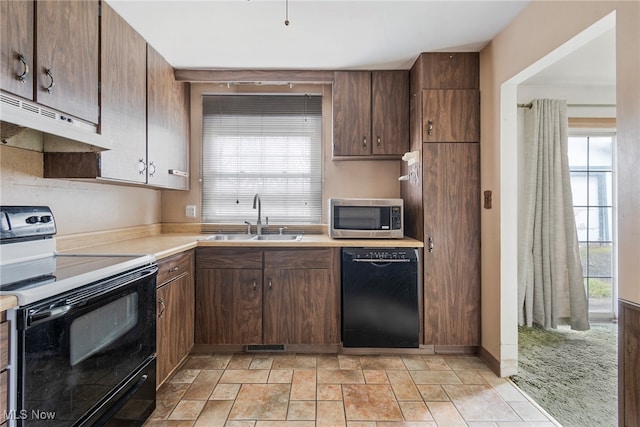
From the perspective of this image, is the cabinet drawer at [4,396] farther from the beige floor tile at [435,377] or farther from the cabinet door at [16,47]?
the beige floor tile at [435,377]

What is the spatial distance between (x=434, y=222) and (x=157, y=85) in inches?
92.4

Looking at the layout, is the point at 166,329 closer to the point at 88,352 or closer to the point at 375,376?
the point at 88,352

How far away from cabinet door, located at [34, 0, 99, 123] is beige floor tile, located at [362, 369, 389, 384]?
2269mm

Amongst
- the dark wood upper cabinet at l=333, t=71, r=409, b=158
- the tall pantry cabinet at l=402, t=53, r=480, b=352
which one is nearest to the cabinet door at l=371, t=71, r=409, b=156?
the dark wood upper cabinet at l=333, t=71, r=409, b=158

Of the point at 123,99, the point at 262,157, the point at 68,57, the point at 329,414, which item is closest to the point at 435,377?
the point at 329,414

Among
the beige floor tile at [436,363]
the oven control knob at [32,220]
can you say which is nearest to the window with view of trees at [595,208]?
the beige floor tile at [436,363]

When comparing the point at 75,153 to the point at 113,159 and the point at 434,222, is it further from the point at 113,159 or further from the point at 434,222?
the point at 434,222

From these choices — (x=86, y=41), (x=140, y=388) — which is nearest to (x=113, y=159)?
(x=86, y=41)

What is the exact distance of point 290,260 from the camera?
2.34 m

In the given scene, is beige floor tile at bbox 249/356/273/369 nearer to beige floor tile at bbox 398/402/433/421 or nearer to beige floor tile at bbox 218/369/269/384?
beige floor tile at bbox 218/369/269/384

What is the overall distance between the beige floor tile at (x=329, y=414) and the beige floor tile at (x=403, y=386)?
0.39m

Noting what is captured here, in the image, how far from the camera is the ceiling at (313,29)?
180 cm

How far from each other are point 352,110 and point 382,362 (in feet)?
6.73

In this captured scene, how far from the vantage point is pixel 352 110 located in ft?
8.67
